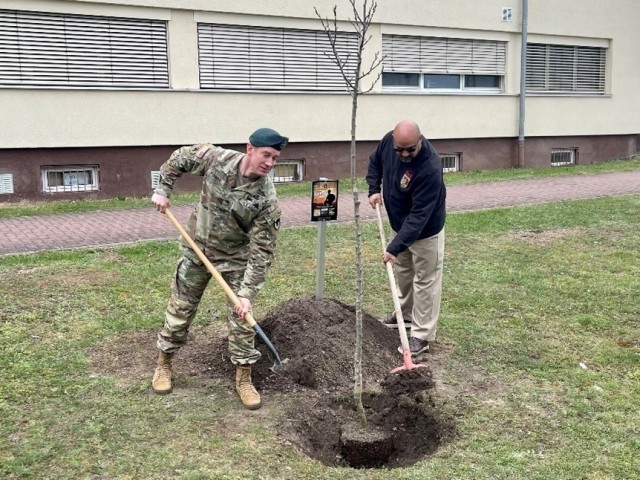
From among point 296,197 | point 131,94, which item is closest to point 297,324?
point 296,197

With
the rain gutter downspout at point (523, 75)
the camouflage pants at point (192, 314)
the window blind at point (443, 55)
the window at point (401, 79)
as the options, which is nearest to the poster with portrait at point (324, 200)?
the camouflage pants at point (192, 314)

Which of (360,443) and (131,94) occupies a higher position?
(131,94)

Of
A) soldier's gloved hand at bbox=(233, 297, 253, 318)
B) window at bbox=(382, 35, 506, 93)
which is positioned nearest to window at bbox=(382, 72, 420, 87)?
window at bbox=(382, 35, 506, 93)

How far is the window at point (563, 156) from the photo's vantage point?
17.4 metres

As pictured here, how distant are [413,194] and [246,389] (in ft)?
6.00

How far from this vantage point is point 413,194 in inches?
196

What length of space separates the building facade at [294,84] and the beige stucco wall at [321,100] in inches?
1.0

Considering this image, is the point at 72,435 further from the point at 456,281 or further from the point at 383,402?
the point at 456,281

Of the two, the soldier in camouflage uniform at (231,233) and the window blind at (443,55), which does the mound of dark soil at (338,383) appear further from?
the window blind at (443,55)

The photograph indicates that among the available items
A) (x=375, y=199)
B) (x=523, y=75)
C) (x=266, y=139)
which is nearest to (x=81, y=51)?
(x=375, y=199)

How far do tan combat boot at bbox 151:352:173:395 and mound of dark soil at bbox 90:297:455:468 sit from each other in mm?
89

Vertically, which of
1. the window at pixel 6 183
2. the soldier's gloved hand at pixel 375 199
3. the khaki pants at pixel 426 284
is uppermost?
the soldier's gloved hand at pixel 375 199

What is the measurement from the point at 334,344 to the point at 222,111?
8546mm

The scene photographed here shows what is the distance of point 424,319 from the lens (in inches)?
204
